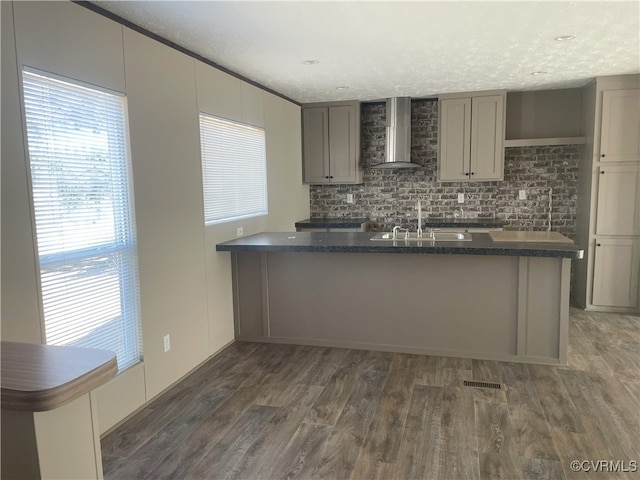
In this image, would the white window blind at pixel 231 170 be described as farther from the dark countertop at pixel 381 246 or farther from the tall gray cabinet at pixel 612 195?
the tall gray cabinet at pixel 612 195

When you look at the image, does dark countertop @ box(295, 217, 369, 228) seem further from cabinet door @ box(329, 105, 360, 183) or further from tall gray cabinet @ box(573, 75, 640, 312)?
tall gray cabinet @ box(573, 75, 640, 312)

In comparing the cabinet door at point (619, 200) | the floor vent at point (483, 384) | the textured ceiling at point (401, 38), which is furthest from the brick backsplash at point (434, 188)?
the floor vent at point (483, 384)

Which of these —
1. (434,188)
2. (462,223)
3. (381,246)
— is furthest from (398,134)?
(381,246)

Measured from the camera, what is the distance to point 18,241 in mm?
2049

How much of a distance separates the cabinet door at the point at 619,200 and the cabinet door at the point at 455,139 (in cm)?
142

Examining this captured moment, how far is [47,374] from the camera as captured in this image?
0.97 meters

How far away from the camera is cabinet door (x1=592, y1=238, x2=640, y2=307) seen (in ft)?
15.6

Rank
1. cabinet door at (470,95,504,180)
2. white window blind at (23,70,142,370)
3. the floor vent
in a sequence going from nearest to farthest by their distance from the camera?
1. white window blind at (23,70,142,370)
2. the floor vent
3. cabinet door at (470,95,504,180)

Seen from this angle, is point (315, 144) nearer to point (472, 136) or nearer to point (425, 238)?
point (472, 136)

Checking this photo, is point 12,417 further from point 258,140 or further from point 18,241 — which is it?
point 258,140

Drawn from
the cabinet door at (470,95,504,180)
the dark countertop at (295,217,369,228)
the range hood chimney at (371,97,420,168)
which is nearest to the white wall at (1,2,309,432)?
the dark countertop at (295,217,369,228)

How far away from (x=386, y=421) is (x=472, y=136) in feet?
12.4

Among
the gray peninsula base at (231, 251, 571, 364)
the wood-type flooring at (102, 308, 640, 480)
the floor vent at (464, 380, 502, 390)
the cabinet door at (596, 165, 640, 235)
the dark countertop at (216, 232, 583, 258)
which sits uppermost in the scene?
the cabinet door at (596, 165, 640, 235)

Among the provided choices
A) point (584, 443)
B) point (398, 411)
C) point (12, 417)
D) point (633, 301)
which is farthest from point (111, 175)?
point (633, 301)
